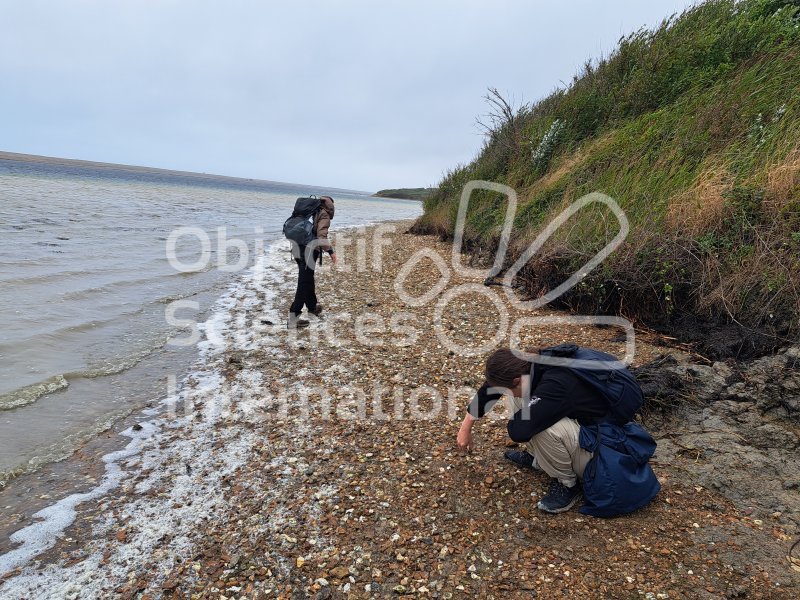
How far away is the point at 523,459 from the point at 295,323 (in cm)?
571

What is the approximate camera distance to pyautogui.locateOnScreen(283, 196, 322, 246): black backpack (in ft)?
25.4

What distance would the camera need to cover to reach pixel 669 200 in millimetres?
7336

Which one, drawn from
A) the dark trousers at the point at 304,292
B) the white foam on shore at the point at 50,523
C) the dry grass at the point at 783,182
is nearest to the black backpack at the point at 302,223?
the dark trousers at the point at 304,292

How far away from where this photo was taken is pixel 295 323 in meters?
8.56

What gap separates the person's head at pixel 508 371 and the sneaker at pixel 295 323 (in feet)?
18.6

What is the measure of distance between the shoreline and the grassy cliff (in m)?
1.16

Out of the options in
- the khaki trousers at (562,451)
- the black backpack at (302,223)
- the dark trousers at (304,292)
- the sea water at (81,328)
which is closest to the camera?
the khaki trousers at (562,451)

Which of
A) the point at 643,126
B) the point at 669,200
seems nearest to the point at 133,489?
the point at 669,200

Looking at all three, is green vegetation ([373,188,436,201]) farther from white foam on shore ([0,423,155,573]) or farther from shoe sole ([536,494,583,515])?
shoe sole ([536,494,583,515])

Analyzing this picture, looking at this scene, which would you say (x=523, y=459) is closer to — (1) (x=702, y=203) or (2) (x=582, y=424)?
(2) (x=582, y=424)

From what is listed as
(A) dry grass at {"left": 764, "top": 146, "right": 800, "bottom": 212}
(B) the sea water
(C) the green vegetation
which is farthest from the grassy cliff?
(C) the green vegetation

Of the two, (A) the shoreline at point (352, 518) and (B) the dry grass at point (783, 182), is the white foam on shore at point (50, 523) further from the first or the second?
(B) the dry grass at point (783, 182)

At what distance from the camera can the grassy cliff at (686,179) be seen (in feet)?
18.2

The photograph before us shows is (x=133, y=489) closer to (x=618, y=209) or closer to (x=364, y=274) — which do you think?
(x=618, y=209)
